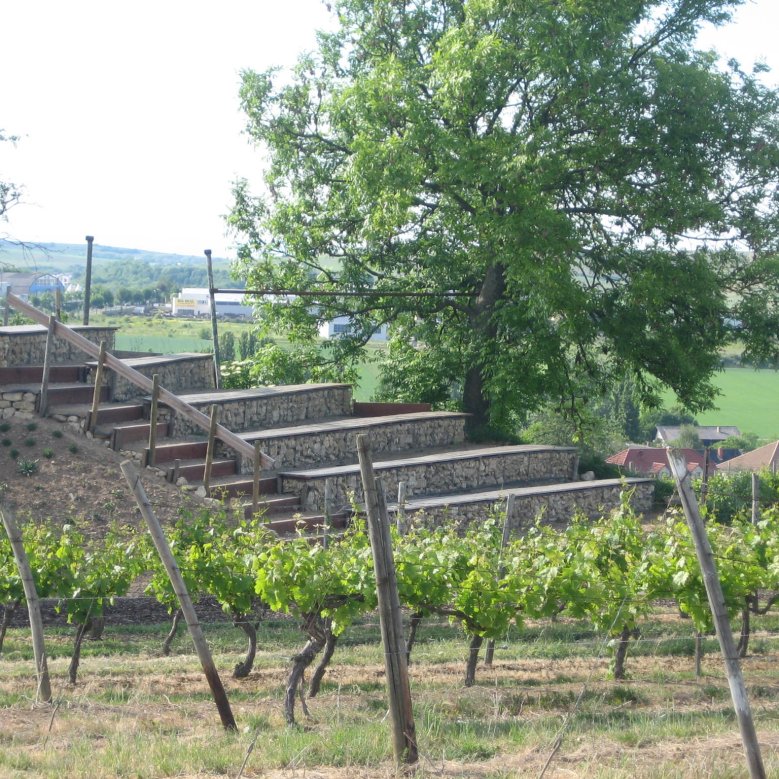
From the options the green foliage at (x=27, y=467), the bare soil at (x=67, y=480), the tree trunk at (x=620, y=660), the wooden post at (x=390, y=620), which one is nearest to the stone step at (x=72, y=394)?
the bare soil at (x=67, y=480)

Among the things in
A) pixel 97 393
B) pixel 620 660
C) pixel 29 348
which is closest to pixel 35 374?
pixel 29 348

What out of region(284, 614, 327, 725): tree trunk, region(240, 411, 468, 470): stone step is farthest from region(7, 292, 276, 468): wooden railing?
region(284, 614, 327, 725): tree trunk

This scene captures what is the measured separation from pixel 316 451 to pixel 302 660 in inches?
340

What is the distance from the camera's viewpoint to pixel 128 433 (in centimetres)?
1424

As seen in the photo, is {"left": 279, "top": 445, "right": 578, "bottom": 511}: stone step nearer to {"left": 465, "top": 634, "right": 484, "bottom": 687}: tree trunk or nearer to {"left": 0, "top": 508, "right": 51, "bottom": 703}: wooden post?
{"left": 465, "top": 634, "right": 484, "bottom": 687}: tree trunk

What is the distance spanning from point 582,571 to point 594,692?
0.87 meters

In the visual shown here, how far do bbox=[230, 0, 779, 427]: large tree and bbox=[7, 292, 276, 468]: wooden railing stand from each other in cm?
517

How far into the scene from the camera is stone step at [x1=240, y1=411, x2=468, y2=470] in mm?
15078

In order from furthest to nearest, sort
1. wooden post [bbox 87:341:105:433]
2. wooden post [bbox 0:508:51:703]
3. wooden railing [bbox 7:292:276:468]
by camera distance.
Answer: wooden post [bbox 87:341:105:433] < wooden railing [bbox 7:292:276:468] < wooden post [bbox 0:508:51:703]

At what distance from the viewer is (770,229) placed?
1814 cm

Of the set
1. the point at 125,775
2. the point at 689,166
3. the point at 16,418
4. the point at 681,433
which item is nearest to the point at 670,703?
the point at 125,775

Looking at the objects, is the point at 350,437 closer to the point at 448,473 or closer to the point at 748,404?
the point at 448,473

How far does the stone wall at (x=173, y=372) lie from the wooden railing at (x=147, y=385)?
19.6 inches

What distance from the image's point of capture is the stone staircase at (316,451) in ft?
46.0
